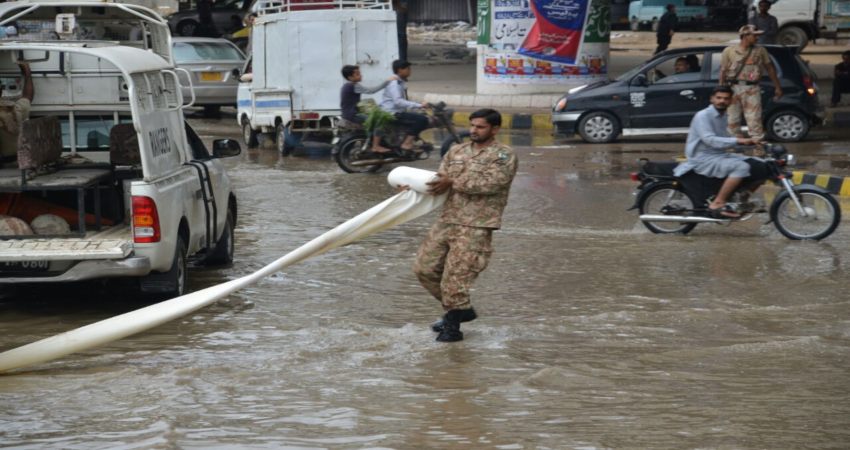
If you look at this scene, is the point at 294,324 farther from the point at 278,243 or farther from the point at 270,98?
the point at 270,98

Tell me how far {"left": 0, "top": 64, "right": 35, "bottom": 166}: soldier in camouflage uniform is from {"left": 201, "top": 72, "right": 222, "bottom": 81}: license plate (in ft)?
47.4

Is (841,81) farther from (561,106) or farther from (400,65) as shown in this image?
(400,65)

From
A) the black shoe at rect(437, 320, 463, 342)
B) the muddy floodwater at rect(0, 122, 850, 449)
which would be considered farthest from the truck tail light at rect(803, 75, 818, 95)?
the black shoe at rect(437, 320, 463, 342)

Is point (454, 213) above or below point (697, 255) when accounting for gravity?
above

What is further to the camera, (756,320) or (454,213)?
(756,320)

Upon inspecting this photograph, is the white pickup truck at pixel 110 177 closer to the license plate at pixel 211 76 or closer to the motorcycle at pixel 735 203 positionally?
the motorcycle at pixel 735 203

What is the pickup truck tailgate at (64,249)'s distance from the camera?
26.4ft

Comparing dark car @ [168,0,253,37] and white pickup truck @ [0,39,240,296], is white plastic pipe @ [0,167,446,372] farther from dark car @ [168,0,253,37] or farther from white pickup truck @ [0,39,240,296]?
dark car @ [168,0,253,37]

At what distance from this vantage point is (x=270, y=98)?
19062mm

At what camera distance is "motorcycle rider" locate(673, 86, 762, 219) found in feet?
37.5

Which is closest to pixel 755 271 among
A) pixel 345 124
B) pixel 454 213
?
pixel 454 213

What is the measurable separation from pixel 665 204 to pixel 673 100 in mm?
8069

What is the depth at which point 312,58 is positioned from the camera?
1880 centimetres

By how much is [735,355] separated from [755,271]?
2.82m
